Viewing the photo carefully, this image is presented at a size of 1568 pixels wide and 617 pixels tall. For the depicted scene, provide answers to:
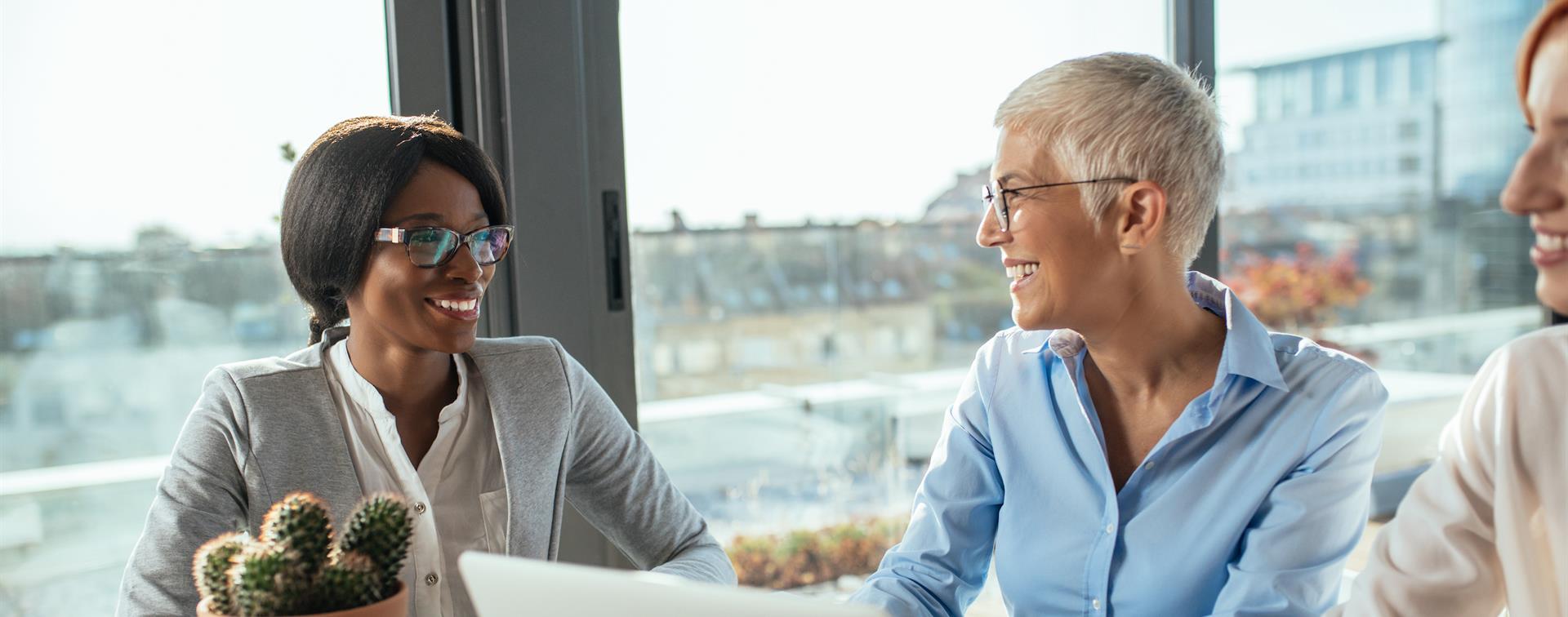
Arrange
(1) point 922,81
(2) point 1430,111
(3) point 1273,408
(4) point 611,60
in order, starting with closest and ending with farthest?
(3) point 1273,408 → (4) point 611,60 → (1) point 922,81 → (2) point 1430,111

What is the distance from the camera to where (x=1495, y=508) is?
113 centimetres

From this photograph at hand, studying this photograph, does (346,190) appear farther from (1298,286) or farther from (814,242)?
(1298,286)

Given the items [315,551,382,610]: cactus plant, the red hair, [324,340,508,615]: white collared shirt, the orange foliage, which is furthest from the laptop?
the orange foliage

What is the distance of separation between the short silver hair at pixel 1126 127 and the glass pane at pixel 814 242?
875 millimetres

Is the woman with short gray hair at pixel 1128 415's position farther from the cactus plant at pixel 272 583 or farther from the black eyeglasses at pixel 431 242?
the cactus plant at pixel 272 583

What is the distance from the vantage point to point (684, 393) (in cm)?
247

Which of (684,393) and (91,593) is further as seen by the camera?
(684,393)

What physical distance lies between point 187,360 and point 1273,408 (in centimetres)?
169

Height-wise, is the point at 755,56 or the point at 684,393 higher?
the point at 755,56

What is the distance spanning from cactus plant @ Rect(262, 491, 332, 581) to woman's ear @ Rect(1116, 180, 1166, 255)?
111cm

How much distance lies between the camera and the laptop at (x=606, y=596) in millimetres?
805

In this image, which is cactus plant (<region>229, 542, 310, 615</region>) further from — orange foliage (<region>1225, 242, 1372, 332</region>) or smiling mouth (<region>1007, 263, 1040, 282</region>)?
orange foliage (<region>1225, 242, 1372, 332</region>)

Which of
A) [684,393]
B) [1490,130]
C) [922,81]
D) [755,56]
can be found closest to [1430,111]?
[1490,130]

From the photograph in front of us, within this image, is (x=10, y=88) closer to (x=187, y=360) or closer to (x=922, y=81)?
(x=187, y=360)
